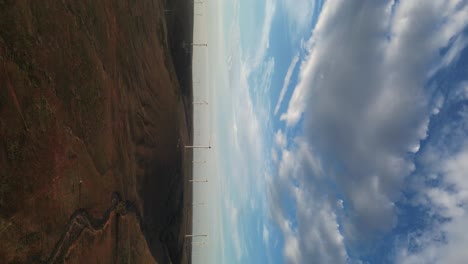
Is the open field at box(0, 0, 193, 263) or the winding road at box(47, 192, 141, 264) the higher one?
the open field at box(0, 0, 193, 263)

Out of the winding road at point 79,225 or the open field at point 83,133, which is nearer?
the open field at point 83,133

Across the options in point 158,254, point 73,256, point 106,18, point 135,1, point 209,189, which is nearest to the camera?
point 73,256

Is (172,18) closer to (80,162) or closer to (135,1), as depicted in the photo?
(135,1)

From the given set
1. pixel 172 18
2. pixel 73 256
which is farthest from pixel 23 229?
pixel 172 18

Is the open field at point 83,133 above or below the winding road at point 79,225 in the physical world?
above

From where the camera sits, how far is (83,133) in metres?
12.5

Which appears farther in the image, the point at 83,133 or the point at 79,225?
the point at 83,133

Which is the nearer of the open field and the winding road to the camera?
the open field

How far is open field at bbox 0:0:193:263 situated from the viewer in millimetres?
8922

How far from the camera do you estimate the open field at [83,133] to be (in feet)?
29.3

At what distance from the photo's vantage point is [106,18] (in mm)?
15203

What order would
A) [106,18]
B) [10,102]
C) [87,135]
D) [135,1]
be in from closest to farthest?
[10,102] < [87,135] < [106,18] < [135,1]

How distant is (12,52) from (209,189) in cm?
3585

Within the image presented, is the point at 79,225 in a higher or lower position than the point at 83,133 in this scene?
lower
